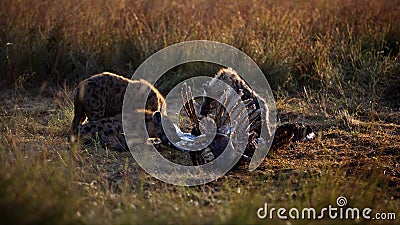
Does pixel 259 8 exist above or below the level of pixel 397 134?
above

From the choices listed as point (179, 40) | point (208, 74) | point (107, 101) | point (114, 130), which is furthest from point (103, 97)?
point (179, 40)

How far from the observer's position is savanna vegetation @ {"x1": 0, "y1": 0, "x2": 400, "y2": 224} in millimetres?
4074

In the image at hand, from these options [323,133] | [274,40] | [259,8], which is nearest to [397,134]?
[323,133]

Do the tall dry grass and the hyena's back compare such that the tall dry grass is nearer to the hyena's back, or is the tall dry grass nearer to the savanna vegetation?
the savanna vegetation

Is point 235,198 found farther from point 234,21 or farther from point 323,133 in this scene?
point 234,21

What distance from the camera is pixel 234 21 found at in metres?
8.90

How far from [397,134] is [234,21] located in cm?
315

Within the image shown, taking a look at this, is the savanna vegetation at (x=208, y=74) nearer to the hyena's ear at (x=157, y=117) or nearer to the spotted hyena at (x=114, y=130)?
the spotted hyena at (x=114, y=130)

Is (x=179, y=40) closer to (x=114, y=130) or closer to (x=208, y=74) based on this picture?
(x=208, y=74)

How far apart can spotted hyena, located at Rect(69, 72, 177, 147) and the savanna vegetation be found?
28 cm

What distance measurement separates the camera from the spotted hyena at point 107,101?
6121 mm

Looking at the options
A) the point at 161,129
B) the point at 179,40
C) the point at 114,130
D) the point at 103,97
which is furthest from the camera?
the point at 179,40

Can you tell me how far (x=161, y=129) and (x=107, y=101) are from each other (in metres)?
0.93

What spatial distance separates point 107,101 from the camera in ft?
21.2
